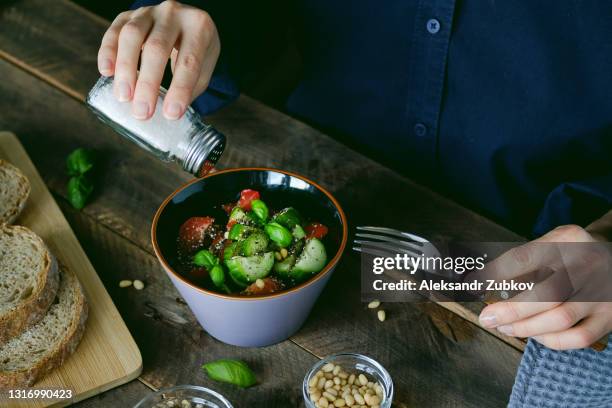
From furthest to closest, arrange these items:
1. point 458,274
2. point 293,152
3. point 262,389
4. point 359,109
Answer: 1. point 359,109
2. point 293,152
3. point 458,274
4. point 262,389

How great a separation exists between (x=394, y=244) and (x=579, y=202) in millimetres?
414

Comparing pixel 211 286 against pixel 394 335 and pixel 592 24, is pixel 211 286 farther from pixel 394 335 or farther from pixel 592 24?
pixel 592 24

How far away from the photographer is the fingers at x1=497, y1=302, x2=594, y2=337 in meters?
1.07

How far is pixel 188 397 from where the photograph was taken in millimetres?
1132

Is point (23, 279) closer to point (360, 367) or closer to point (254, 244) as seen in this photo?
point (254, 244)

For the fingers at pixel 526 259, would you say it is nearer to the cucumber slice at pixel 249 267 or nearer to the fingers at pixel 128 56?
the cucumber slice at pixel 249 267

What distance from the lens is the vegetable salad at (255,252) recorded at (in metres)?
1.12

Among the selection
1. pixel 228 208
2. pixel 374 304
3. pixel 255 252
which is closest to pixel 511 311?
pixel 374 304

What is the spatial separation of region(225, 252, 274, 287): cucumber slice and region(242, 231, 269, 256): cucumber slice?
0.04 ft

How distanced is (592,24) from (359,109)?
601mm

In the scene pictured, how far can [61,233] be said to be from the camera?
1420mm

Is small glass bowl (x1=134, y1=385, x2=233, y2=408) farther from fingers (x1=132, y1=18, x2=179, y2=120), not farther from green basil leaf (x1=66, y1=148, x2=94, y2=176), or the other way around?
green basil leaf (x1=66, y1=148, x2=94, y2=176)

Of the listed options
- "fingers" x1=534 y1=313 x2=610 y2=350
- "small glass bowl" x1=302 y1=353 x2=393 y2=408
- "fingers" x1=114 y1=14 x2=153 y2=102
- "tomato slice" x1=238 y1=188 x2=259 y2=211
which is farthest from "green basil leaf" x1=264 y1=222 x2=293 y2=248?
"fingers" x1=534 y1=313 x2=610 y2=350

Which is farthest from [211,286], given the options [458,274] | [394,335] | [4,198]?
[4,198]
